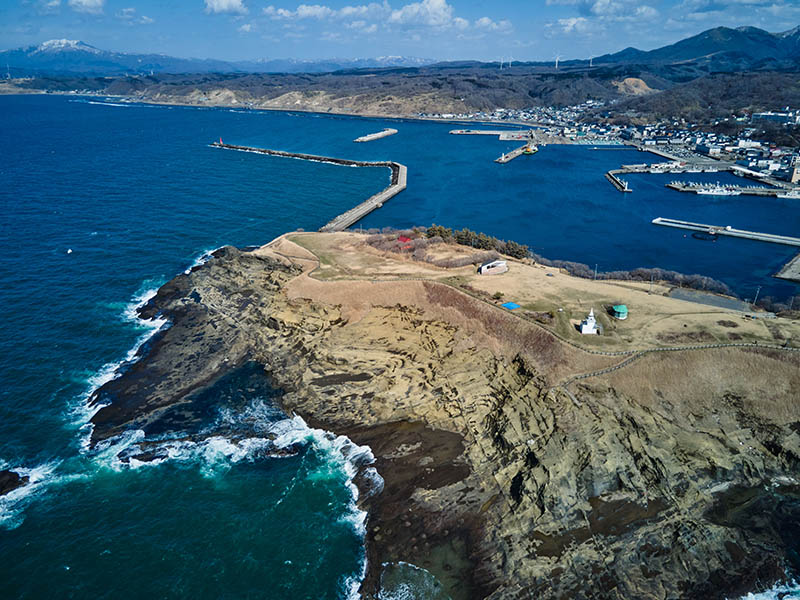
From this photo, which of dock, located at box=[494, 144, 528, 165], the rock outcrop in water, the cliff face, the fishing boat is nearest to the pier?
dock, located at box=[494, 144, 528, 165]

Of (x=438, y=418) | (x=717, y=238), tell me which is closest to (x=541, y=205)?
(x=717, y=238)

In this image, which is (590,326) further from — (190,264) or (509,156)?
(509,156)

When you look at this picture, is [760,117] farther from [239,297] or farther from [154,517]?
[154,517]

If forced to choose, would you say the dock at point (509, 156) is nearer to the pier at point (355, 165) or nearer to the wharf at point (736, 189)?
the pier at point (355, 165)

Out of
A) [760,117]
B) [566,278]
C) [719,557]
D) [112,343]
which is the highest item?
[760,117]

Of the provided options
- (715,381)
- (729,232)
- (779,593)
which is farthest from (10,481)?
(729,232)

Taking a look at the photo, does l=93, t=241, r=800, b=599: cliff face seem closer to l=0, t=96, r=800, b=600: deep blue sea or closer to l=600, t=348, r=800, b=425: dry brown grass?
l=600, t=348, r=800, b=425: dry brown grass
